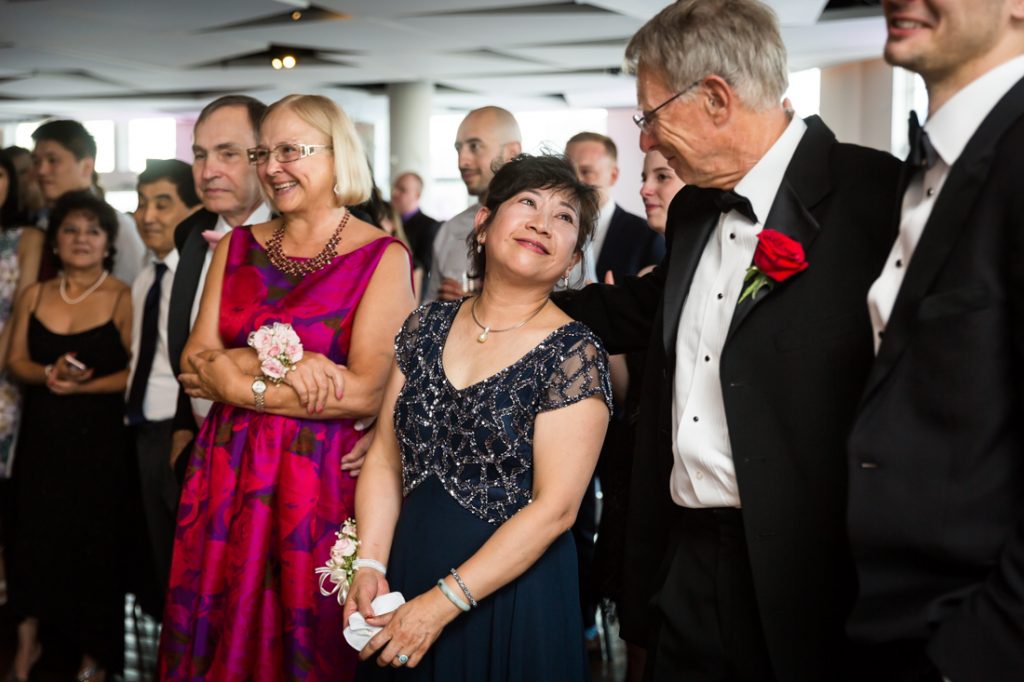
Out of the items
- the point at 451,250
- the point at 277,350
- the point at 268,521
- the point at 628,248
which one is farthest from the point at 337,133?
the point at 451,250

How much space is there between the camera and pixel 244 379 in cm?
258

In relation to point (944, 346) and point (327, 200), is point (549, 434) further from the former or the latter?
point (327, 200)

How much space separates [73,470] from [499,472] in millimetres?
2378

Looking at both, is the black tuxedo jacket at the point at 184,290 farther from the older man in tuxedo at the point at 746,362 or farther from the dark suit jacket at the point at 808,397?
the dark suit jacket at the point at 808,397

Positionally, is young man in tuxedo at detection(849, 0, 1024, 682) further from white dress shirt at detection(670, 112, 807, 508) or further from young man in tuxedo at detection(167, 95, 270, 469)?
young man in tuxedo at detection(167, 95, 270, 469)

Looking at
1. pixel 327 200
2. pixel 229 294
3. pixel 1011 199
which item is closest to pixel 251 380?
pixel 229 294

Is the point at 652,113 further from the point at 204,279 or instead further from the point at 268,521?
the point at 204,279

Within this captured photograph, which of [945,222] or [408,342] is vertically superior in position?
[945,222]

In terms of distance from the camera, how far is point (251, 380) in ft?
8.48

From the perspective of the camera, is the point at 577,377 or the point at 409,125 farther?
the point at 409,125

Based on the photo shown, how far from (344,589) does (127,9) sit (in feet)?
28.4

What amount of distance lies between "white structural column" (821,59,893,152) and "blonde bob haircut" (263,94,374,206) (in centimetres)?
1062

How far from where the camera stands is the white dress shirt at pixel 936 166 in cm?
139

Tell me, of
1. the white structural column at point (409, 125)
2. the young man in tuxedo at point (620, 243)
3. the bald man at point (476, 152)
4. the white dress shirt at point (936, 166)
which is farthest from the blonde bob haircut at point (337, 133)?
the white structural column at point (409, 125)
